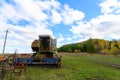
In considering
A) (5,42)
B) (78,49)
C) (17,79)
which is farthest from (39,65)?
(78,49)

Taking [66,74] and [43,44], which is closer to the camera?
[66,74]

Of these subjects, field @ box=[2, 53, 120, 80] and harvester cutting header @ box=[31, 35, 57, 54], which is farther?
harvester cutting header @ box=[31, 35, 57, 54]

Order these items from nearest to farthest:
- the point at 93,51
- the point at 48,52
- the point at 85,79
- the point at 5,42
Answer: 1. the point at 85,79
2. the point at 48,52
3. the point at 5,42
4. the point at 93,51

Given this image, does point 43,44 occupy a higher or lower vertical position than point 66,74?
higher

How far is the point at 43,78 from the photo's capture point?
19.3m

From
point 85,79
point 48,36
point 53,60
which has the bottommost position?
point 85,79

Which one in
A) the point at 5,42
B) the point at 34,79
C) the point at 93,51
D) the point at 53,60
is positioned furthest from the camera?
the point at 93,51

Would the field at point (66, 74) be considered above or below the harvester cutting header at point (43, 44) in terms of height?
below

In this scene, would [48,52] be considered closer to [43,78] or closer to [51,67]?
[51,67]

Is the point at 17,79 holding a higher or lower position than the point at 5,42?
lower

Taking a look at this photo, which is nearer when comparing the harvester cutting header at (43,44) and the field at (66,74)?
the field at (66,74)

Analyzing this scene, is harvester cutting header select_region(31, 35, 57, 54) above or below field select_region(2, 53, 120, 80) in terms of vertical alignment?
above

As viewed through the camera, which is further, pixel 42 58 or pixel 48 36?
pixel 48 36

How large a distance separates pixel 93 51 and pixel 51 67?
309ft
